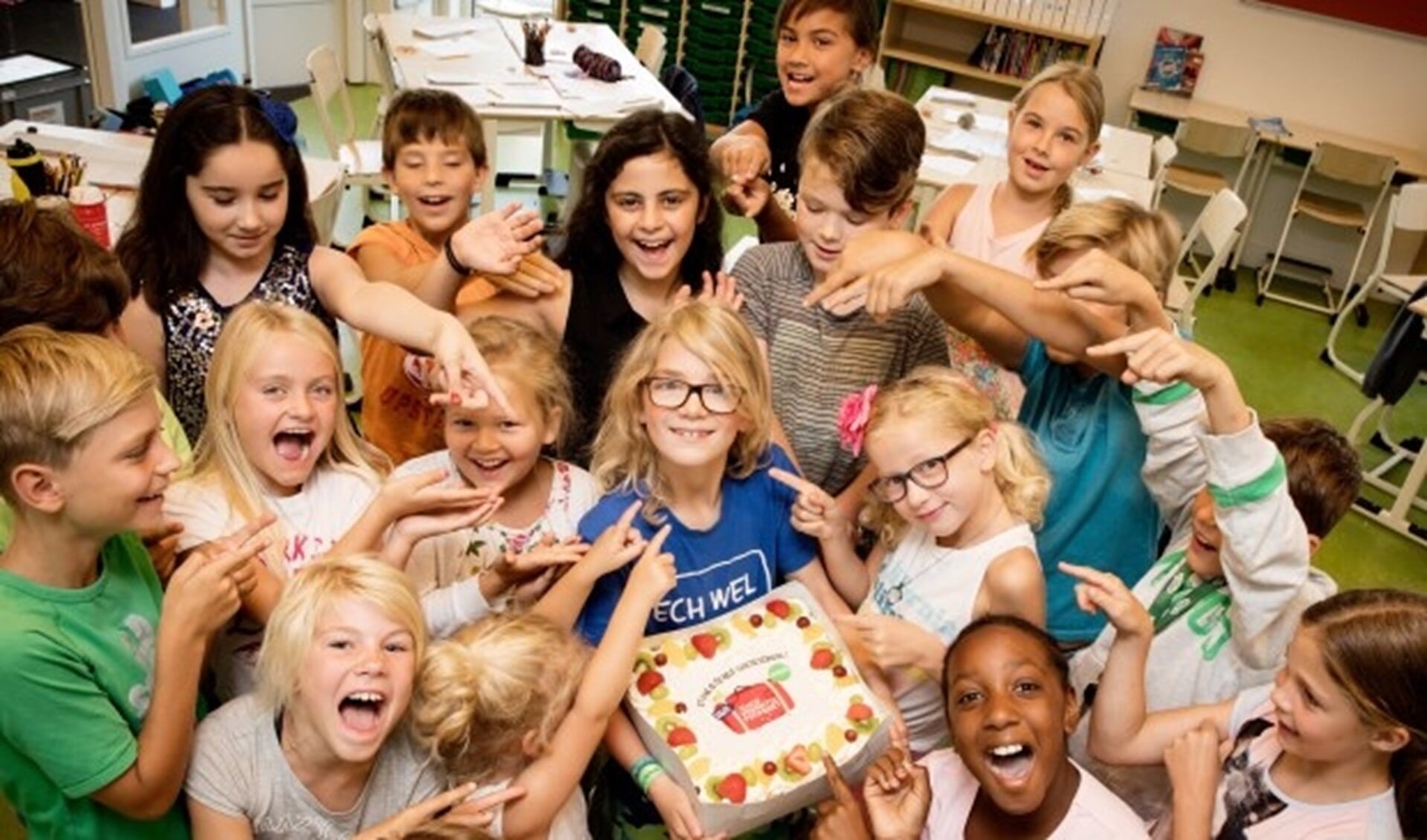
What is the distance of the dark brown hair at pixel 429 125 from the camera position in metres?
2.79

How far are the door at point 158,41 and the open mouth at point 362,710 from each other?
5.63 meters

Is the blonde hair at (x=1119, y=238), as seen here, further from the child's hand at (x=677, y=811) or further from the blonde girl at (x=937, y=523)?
the child's hand at (x=677, y=811)

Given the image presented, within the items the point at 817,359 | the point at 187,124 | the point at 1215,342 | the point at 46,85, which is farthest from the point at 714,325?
the point at 1215,342

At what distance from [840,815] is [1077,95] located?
2.02 meters

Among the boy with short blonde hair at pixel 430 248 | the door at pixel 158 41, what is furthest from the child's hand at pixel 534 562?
the door at pixel 158 41

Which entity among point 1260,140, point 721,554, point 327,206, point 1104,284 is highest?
point 1104,284

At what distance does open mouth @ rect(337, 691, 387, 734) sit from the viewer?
154 centimetres

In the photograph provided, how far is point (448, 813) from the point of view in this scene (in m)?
1.58

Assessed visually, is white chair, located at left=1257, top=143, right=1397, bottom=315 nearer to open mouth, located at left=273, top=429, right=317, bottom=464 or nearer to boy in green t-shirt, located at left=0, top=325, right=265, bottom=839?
open mouth, located at left=273, top=429, right=317, bottom=464

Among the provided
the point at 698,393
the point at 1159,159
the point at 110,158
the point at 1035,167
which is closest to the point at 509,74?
the point at 110,158

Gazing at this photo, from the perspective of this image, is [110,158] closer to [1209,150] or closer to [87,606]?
[87,606]

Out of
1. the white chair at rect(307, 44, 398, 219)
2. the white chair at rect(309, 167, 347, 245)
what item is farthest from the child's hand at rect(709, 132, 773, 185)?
the white chair at rect(307, 44, 398, 219)

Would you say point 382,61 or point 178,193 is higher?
point 178,193

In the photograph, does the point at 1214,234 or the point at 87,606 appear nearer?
the point at 87,606
